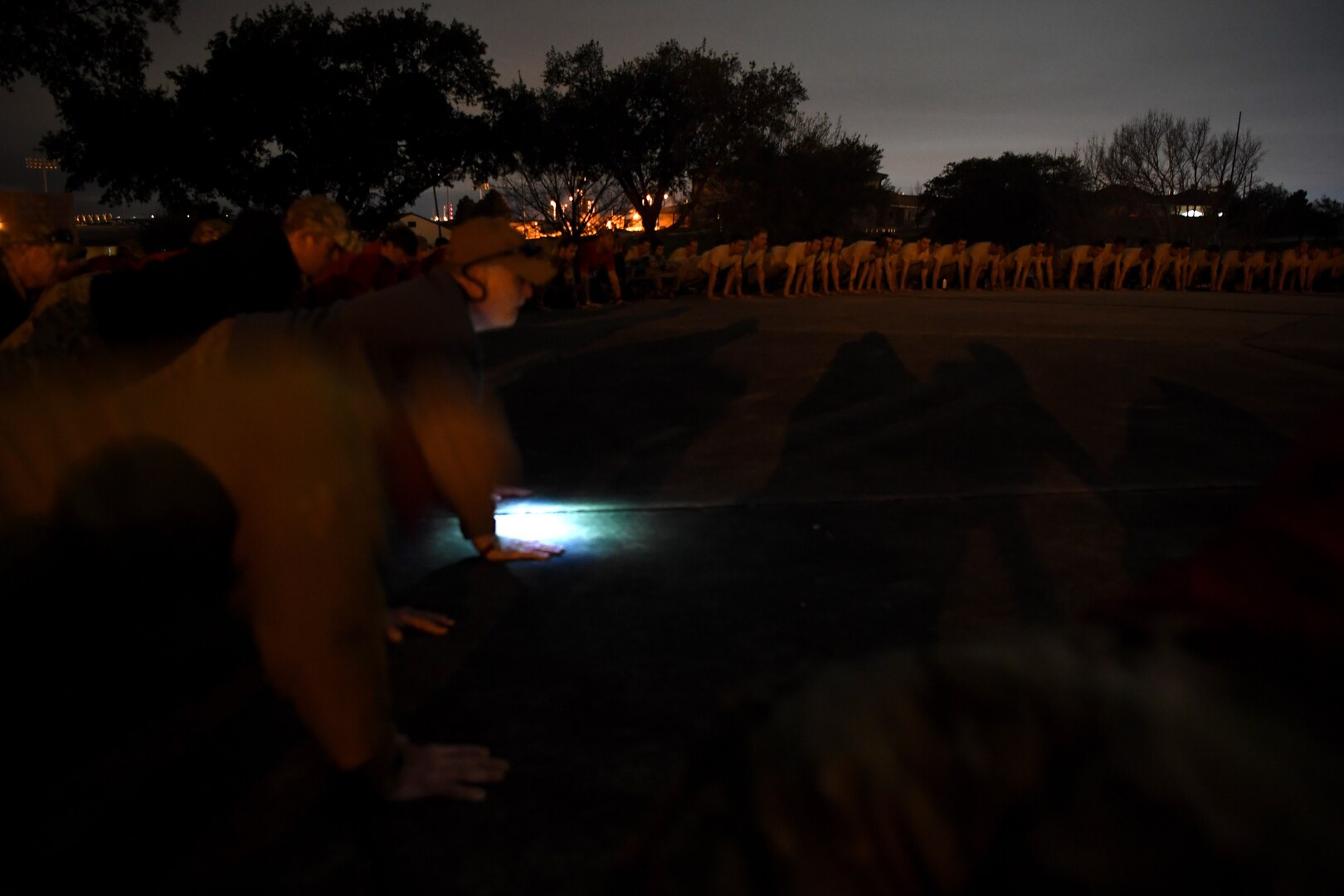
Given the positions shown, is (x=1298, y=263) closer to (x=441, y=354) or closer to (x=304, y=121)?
(x=304, y=121)

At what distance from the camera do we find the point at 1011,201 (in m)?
43.8

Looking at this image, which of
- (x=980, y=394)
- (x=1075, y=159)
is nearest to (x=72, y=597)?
(x=980, y=394)

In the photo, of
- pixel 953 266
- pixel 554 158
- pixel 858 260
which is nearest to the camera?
pixel 858 260

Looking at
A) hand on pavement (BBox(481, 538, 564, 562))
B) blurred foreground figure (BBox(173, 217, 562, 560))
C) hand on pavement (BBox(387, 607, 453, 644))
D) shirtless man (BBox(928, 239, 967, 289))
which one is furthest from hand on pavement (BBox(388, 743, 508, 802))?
shirtless man (BBox(928, 239, 967, 289))

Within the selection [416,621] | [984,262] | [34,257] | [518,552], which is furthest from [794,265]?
[416,621]

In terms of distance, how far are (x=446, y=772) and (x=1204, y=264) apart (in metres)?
31.1

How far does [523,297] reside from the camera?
9.98ft

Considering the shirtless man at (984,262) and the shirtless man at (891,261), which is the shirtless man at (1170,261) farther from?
the shirtless man at (891,261)

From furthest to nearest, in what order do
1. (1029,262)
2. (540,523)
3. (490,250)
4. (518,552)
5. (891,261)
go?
(1029,262) < (891,261) < (540,523) < (518,552) < (490,250)

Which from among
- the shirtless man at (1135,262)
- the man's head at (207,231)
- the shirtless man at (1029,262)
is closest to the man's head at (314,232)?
the man's head at (207,231)

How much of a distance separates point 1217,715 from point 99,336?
279cm

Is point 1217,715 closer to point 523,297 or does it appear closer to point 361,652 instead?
point 361,652

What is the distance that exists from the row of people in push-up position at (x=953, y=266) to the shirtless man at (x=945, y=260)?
33mm

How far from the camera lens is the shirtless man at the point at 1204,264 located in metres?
26.8
